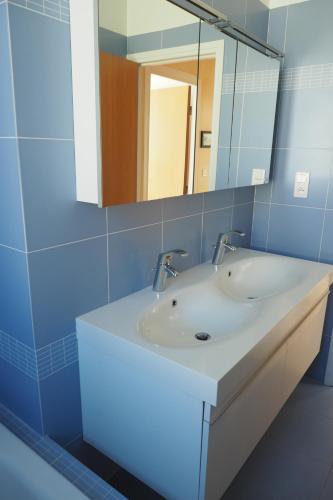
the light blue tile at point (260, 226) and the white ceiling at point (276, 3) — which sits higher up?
the white ceiling at point (276, 3)

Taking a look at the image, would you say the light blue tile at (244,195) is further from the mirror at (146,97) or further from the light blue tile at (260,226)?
the mirror at (146,97)

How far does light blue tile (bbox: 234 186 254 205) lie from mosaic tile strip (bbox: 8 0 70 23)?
1.26 metres

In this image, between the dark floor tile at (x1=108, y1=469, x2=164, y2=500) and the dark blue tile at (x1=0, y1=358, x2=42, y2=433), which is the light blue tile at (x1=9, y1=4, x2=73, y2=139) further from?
the dark floor tile at (x1=108, y1=469, x2=164, y2=500)

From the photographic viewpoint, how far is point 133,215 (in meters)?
1.38

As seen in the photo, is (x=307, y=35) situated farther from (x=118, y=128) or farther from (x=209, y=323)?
(x=209, y=323)

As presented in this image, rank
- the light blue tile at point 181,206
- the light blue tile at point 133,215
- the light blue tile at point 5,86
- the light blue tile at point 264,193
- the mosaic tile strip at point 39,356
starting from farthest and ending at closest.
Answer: the light blue tile at point 264,193, the light blue tile at point 181,206, the light blue tile at point 133,215, the mosaic tile strip at point 39,356, the light blue tile at point 5,86

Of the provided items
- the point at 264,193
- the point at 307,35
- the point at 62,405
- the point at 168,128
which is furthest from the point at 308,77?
the point at 62,405

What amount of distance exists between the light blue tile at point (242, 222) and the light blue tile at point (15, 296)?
1.28 metres

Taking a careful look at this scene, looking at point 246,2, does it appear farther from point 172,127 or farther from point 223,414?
point 223,414

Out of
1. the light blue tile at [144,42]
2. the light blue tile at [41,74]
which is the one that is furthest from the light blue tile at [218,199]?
the light blue tile at [41,74]

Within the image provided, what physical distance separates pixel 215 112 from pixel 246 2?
0.66 metres

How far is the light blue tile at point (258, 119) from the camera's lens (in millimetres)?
1795

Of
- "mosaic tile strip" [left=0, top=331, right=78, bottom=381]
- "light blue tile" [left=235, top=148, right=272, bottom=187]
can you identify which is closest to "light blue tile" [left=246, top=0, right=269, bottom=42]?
"light blue tile" [left=235, top=148, right=272, bottom=187]

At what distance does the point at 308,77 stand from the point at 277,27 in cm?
32
